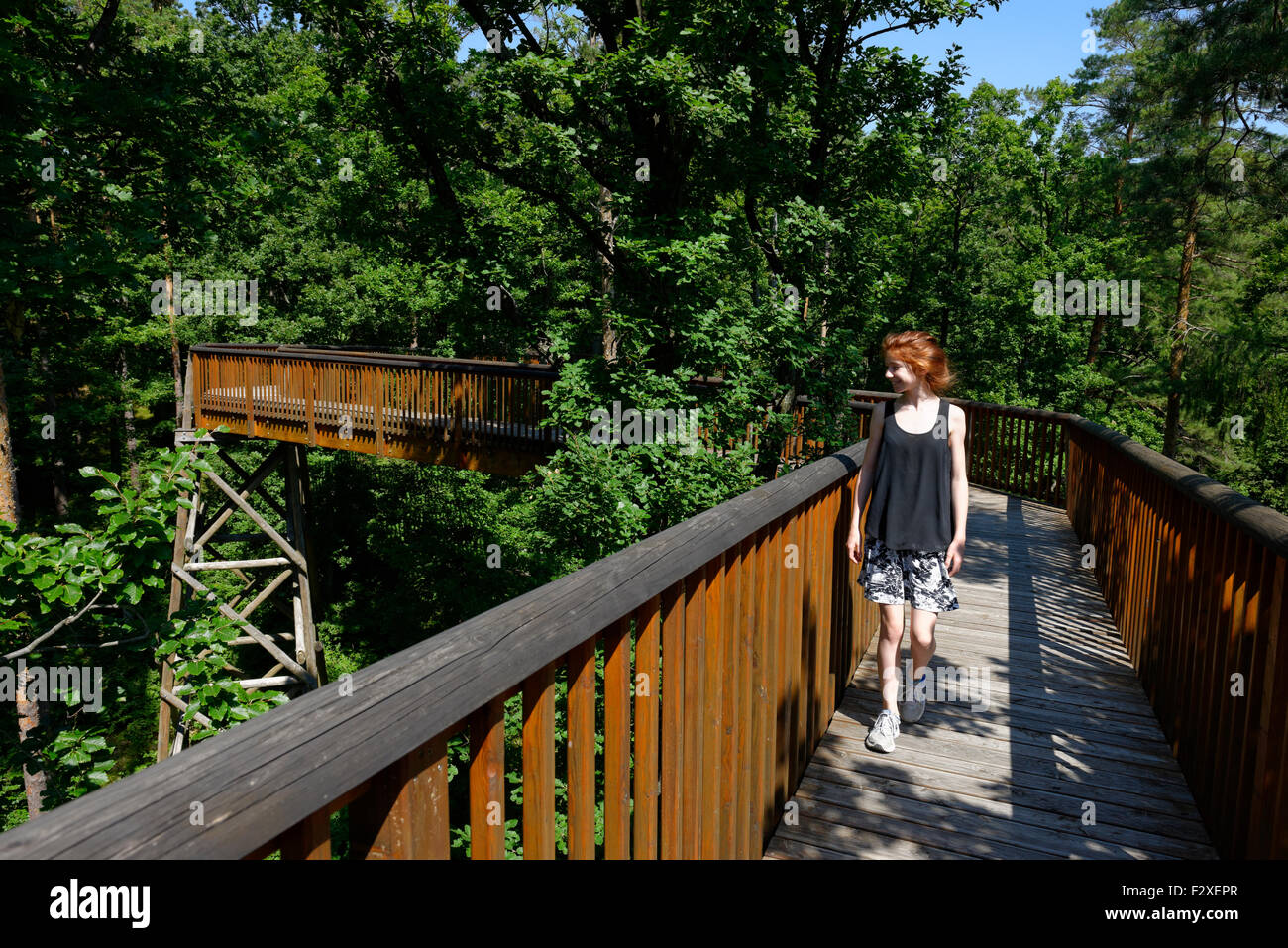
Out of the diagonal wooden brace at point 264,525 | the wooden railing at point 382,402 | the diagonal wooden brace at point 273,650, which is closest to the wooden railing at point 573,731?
the wooden railing at point 382,402

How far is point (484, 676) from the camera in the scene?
141cm

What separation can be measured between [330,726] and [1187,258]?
30475 mm

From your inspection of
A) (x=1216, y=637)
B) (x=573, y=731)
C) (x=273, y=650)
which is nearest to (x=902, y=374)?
(x=1216, y=637)

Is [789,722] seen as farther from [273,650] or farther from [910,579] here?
[273,650]

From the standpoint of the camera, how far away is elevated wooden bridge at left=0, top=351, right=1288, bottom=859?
3.64 ft

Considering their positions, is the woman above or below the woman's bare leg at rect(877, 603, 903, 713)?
above

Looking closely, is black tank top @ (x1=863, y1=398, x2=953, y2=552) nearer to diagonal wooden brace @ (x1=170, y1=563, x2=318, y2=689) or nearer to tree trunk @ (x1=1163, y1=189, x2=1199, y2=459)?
diagonal wooden brace @ (x1=170, y1=563, x2=318, y2=689)

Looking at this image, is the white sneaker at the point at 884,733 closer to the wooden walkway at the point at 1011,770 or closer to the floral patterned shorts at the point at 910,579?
the wooden walkway at the point at 1011,770

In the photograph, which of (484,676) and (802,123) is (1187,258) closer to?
(802,123)

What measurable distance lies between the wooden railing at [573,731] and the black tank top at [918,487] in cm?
37

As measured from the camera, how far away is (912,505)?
4.00 metres

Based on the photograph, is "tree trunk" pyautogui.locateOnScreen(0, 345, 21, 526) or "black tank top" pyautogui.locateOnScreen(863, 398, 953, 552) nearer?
"black tank top" pyautogui.locateOnScreen(863, 398, 953, 552)

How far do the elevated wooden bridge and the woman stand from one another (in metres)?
0.23

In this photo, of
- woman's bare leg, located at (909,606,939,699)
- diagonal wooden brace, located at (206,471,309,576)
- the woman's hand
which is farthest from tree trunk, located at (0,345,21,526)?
the woman's hand
